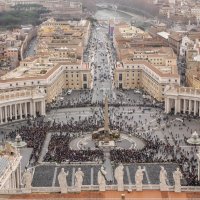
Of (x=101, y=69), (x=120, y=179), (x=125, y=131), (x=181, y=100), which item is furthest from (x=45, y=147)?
(x=101, y=69)

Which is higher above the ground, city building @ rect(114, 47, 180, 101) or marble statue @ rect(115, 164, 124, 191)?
marble statue @ rect(115, 164, 124, 191)

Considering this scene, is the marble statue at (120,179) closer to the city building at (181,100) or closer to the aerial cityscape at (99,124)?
the aerial cityscape at (99,124)

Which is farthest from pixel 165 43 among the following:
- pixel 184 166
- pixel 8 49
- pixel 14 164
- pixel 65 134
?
pixel 14 164

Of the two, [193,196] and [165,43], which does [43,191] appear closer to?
[193,196]

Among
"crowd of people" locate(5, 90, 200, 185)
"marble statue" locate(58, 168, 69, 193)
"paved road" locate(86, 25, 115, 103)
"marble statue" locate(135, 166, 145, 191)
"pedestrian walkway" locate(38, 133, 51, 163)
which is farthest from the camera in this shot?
"paved road" locate(86, 25, 115, 103)

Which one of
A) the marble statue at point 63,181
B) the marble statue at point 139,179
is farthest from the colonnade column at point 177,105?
the marble statue at point 63,181

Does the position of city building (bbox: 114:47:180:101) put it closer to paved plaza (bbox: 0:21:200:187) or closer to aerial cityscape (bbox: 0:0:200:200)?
aerial cityscape (bbox: 0:0:200:200)

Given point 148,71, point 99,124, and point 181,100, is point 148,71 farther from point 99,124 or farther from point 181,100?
point 99,124

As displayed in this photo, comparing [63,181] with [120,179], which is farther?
[120,179]

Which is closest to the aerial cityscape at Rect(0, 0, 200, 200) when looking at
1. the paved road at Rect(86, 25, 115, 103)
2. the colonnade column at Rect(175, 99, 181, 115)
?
the colonnade column at Rect(175, 99, 181, 115)
